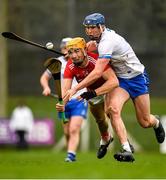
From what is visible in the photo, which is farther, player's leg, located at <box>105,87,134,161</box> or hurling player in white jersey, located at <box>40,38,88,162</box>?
hurling player in white jersey, located at <box>40,38,88,162</box>

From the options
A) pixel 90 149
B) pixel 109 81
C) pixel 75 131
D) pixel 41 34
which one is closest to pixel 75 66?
pixel 109 81

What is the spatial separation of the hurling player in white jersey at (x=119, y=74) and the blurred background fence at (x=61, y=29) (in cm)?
1624

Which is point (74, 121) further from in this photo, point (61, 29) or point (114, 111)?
point (61, 29)

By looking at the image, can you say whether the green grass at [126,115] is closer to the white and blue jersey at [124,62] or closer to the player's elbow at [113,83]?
the white and blue jersey at [124,62]

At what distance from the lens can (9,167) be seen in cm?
2198

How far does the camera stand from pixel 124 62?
656 inches

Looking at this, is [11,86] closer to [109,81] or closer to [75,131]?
[75,131]

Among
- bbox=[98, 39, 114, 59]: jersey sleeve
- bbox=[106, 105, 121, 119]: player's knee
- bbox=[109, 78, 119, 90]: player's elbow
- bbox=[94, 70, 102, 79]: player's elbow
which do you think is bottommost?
bbox=[106, 105, 121, 119]: player's knee

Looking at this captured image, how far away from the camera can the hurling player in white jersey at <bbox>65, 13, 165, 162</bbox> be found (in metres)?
16.1

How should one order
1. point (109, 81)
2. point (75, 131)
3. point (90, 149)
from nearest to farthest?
point (109, 81), point (75, 131), point (90, 149)

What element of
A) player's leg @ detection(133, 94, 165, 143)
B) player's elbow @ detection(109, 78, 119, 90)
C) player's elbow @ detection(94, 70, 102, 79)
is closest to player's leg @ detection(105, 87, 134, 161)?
player's elbow @ detection(109, 78, 119, 90)

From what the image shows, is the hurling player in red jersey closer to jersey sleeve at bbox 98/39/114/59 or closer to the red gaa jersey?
the red gaa jersey

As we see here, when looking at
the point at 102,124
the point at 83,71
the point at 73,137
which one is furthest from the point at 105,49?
the point at 73,137

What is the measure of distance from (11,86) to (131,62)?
2249cm
